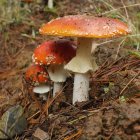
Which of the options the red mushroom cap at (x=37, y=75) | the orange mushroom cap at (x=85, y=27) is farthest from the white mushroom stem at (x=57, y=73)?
the orange mushroom cap at (x=85, y=27)

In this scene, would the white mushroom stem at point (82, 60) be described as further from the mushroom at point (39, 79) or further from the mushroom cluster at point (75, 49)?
the mushroom at point (39, 79)

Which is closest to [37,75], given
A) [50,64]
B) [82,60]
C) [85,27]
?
[50,64]

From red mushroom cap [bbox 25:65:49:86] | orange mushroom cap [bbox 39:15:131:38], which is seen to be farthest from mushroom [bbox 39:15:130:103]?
red mushroom cap [bbox 25:65:49:86]

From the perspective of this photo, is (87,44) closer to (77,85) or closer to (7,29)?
(77,85)

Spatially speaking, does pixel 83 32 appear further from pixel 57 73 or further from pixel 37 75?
pixel 37 75

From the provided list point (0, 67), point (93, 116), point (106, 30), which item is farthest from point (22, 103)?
point (0, 67)
